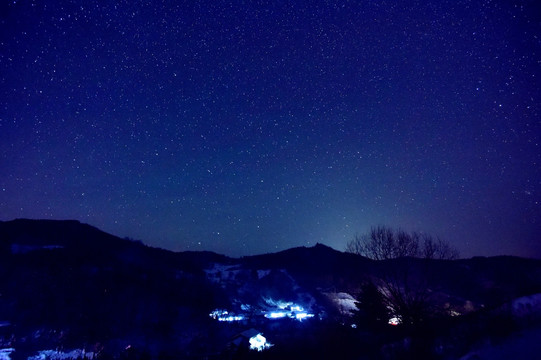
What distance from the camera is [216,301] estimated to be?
80.1 metres

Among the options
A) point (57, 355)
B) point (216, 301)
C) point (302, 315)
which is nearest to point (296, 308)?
point (302, 315)

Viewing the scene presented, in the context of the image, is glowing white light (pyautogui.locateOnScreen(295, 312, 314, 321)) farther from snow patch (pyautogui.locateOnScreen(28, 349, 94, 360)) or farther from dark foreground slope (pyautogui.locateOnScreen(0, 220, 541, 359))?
snow patch (pyautogui.locateOnScreen(28, 349, 94, 360))

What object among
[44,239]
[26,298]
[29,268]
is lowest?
[26,298]

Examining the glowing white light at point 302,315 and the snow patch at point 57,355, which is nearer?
the snow patch at point 57,355

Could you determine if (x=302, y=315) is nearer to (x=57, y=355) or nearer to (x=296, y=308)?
(x=296, y=308)

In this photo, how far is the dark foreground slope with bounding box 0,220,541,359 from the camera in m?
16.7

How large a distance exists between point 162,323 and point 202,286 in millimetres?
28694

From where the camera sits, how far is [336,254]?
446ft

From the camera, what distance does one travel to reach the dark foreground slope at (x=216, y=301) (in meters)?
16.7

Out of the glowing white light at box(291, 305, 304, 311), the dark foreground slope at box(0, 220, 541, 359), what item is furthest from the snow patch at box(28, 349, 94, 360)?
the glowing white light at box(291, 305, 304, 311)

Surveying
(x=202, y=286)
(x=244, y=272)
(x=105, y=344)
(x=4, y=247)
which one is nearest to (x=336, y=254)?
(x=244, y=272)

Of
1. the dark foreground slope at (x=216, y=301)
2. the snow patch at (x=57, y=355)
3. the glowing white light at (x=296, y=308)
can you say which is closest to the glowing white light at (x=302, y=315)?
the dark foreground slope at (x=216, y=301)

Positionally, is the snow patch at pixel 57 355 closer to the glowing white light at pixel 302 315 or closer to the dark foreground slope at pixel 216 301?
the dark foreground slope at pixel 216 301

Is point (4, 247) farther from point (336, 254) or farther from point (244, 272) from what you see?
point (336, 254)
